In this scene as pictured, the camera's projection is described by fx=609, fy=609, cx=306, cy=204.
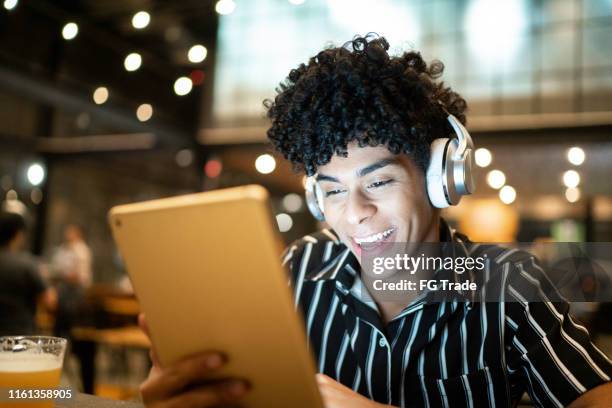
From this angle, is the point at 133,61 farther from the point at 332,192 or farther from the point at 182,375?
the point at 182,375

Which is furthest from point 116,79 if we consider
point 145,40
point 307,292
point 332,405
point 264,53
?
point 332,405

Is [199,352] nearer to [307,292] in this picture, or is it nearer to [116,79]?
[307,292]

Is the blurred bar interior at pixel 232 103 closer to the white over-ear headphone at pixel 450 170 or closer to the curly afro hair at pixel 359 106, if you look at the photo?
the curly afro hair at pixel 359 106

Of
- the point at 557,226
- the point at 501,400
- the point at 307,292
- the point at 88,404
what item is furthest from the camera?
the point at 557,226

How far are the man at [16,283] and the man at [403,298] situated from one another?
8.44ft

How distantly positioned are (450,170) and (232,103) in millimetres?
6821

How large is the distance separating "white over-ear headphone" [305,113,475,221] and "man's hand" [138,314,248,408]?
680mm

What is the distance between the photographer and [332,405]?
955 millimetres

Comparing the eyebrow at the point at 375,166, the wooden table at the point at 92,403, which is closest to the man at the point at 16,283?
the wooden table at the point at 92,403

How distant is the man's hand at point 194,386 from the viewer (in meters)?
0.75

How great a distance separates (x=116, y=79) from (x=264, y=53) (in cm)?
183

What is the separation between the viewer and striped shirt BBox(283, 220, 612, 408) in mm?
1203

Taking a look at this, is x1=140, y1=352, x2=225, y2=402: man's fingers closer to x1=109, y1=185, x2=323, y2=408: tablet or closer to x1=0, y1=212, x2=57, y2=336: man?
x1=109, y1=185, x2=323, y2=408: tablet

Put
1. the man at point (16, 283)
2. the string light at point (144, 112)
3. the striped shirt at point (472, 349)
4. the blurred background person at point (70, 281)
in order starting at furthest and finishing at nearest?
the string light at point (144, 112) → the blurred background person at point (70, 281) → the man at point (16, 283) → the striped shirt at point (472, 349)
